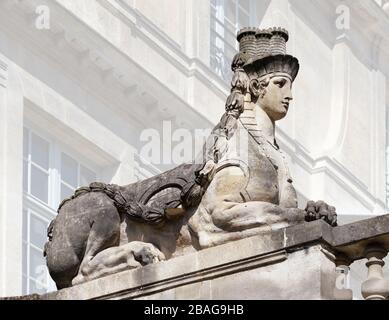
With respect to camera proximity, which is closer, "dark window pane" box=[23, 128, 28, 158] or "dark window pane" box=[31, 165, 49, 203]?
"dark window pane" box=[31, 165, 49, 203]

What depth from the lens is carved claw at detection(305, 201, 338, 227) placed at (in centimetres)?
2188

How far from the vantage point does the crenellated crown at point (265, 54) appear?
2328 centimetres

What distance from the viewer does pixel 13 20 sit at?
39.8 metres

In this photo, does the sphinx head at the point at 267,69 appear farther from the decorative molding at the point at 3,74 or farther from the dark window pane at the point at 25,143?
the decorative molding at the point at 3,74

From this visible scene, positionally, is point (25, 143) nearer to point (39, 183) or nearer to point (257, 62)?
point (39, 183)

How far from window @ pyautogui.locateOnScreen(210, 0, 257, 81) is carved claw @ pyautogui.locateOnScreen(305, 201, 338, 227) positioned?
2273cm

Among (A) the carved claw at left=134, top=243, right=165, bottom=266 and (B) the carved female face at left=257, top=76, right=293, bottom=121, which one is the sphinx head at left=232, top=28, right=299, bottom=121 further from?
(A) the carved claw at left=134, top=243, right=165, bottom=266

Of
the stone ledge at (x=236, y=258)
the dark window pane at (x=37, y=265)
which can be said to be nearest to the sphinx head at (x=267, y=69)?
the stone ledge at (x=236, y=258)

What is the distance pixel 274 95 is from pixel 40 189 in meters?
15.7

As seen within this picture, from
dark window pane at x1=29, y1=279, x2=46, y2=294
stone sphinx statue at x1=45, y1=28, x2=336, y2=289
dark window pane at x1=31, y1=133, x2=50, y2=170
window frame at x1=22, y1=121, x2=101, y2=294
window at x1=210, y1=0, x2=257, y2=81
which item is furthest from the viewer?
window at x1=210, y1=0, x2=257, y2=81

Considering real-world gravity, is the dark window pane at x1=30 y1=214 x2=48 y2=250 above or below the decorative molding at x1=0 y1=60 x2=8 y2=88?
below

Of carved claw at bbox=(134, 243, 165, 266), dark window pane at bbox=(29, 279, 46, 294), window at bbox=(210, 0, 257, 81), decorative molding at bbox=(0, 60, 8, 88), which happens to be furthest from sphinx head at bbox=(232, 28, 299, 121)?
window at bbox=(210, 0, 257, 81)

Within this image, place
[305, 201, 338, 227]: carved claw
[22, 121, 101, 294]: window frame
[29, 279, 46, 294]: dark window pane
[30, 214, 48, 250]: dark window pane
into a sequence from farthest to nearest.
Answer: [30, 214, 48, 250]: dark window pane → [22, 121, 101, 294]: window frame → [29, 279, 46, 294]: dark window pane → [305, 201, 338, 227]: carved claw
